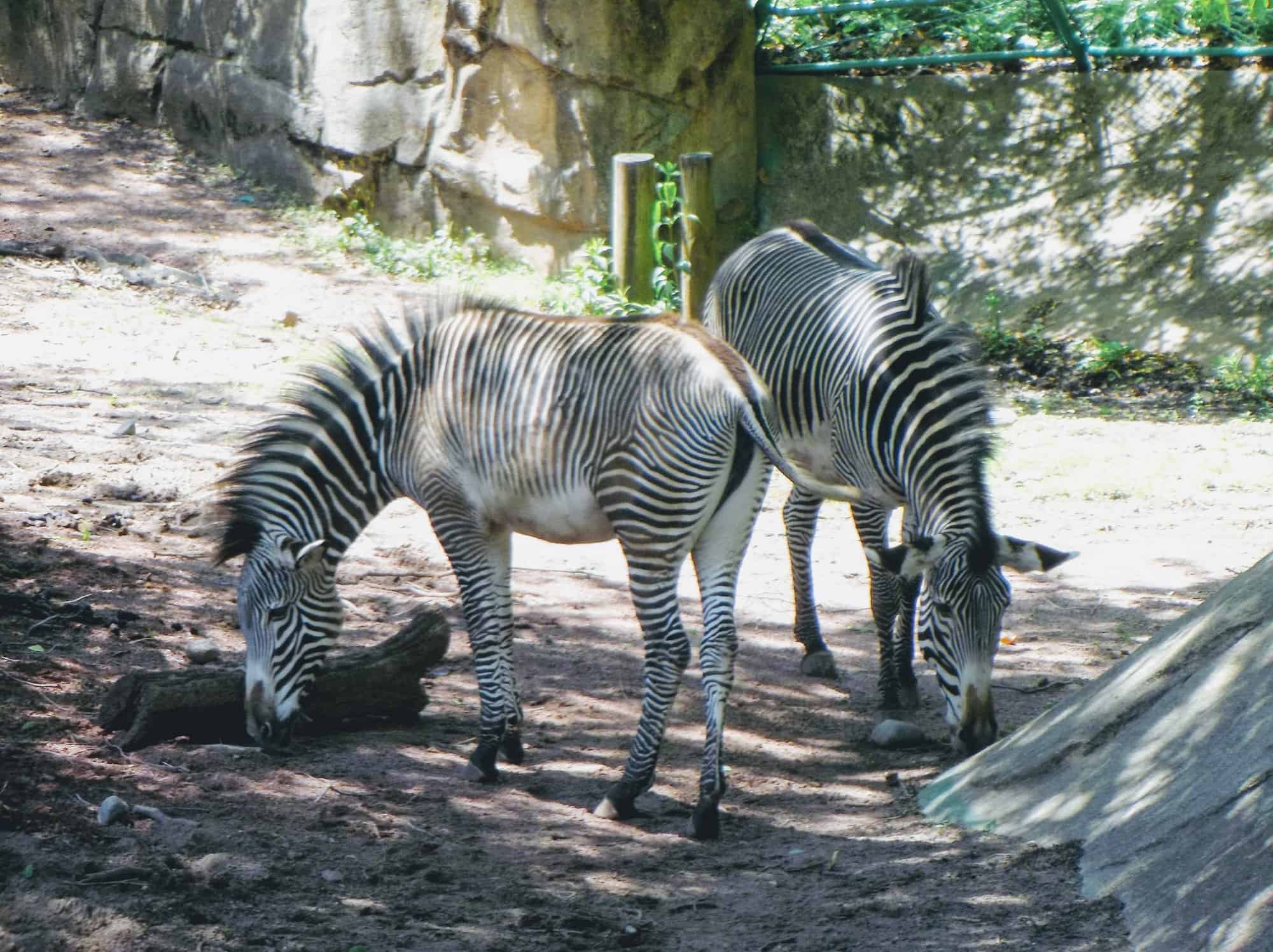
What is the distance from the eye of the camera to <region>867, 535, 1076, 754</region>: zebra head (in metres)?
5.41

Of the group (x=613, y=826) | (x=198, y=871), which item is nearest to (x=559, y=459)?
(x=613, y=826)

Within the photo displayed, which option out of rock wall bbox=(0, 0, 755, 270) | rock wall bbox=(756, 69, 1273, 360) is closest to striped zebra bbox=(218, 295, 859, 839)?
rock wall bbox=(0, 0, 755, 270)

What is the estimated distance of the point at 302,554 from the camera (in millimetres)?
5293

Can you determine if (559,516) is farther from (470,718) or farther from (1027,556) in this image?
(1027,556)

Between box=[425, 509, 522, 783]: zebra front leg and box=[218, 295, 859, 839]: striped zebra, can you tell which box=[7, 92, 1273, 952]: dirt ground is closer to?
box=[425, 509, 522, 783]: zebra front leg

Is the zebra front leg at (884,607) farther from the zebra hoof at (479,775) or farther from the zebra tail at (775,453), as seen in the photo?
the zebra hoof at (479,775)

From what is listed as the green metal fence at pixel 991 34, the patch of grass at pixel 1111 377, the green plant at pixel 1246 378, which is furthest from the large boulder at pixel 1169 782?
the green metal fence at pixel 991 34

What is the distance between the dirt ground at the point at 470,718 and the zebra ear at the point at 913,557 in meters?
0.86

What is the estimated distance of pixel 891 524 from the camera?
362 inches

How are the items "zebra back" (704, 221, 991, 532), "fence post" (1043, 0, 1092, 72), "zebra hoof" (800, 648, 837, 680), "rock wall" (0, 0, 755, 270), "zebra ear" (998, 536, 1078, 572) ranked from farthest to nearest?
"rock wall" (0, 0, 755, 270) < "fence post" (1043, 0, 1092, 72) < "zebra hoof" (800, 648, 837, 680) < "zebra back" (704, 221, 991, 532) < "zebra ear" (998, 536, 1078, 572)

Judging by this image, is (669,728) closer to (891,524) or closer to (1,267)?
(891,524)

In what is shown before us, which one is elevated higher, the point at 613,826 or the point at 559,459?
the point at 559,459

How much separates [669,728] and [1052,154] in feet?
29.6

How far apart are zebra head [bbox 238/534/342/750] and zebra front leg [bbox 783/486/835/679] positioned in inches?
98.4
